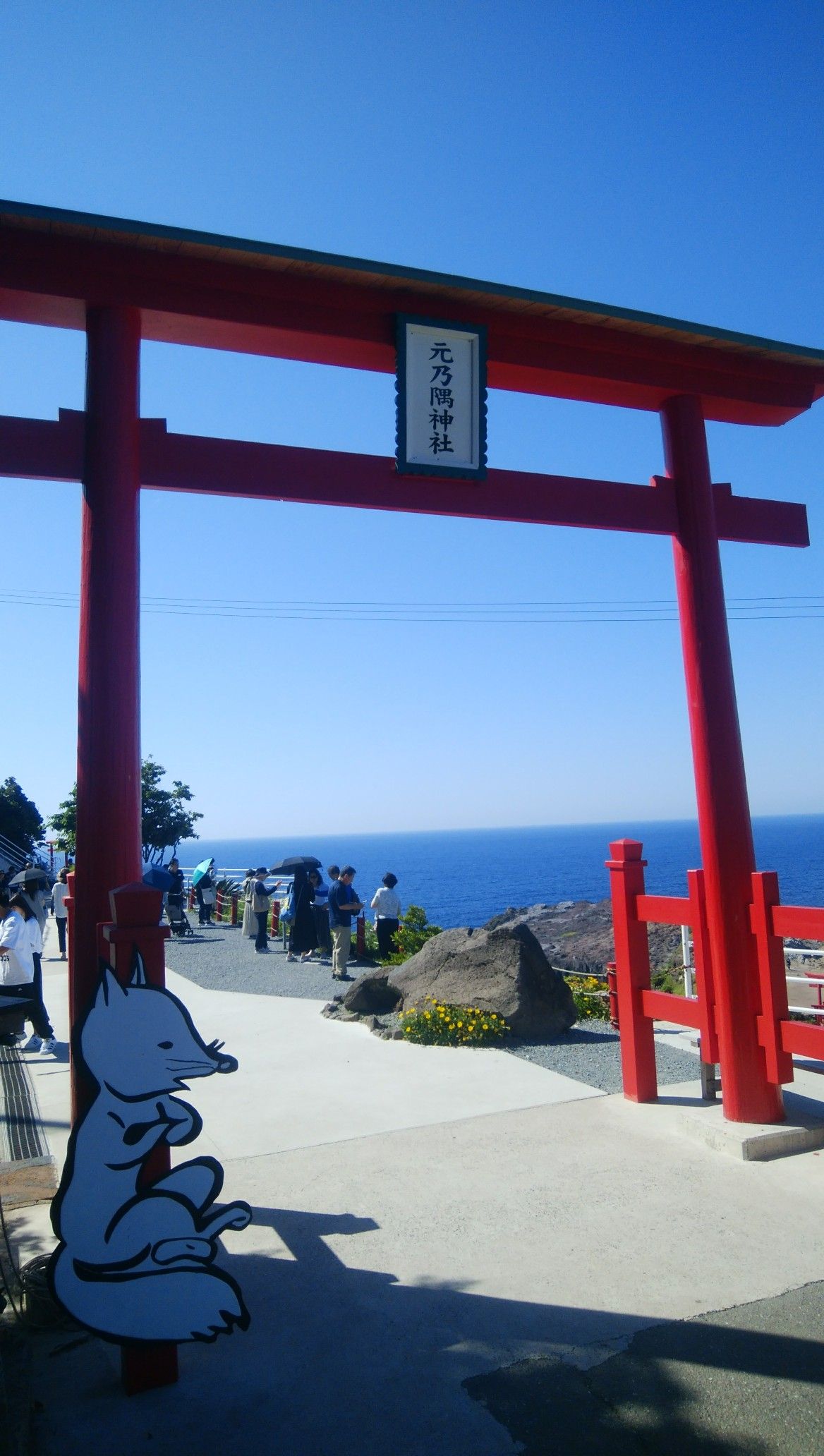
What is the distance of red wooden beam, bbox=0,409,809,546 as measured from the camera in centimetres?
424

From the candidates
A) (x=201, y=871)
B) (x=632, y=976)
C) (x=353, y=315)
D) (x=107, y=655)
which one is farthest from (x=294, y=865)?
(x=107, y=655)

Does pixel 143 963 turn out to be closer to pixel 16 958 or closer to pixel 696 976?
pixel 696 976

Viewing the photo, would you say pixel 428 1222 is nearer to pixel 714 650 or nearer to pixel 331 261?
pixel 714 650

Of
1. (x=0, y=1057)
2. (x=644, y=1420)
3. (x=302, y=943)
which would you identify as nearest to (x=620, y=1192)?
(x=644, y=1420)

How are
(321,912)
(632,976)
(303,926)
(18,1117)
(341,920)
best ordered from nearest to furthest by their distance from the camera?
(632,976) < (18,1117) < (341,920) < (303,926) < (321,912)

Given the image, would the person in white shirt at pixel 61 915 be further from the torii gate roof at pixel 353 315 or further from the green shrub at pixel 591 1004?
the torii gate roof at pixel 353 315

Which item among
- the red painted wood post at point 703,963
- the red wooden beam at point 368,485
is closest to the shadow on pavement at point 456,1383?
the red painted wood post at point 703,963

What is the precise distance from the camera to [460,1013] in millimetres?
8203

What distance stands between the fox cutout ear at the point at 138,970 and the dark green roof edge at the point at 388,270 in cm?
327

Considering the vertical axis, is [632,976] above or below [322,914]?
below

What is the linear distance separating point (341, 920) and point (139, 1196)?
8981mm

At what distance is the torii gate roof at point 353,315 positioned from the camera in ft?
14.4

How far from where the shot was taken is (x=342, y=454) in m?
5.00

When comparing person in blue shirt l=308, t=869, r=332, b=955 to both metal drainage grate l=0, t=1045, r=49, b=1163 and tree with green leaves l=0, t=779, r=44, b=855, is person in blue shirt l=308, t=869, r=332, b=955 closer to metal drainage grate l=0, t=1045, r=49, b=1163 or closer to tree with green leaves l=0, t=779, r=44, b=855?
metal drainage grate l=0, t=1045, r=49, b=1163
